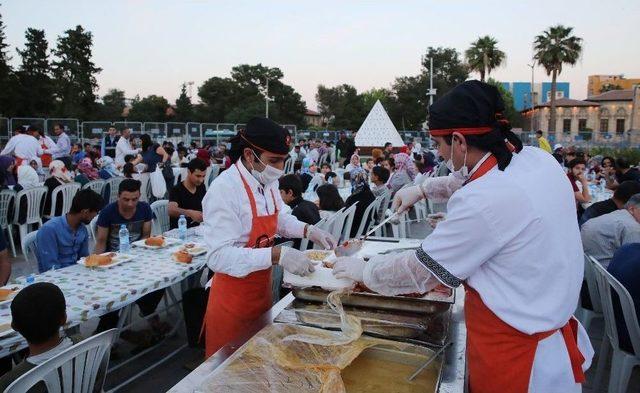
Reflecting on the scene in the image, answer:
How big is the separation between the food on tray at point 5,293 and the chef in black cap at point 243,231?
5.08ft

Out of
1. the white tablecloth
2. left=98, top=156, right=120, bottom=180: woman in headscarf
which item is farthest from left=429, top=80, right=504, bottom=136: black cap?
left=98, top=156, right=120, bottom=180: woman in headscarf

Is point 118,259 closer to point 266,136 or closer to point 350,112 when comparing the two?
point 266,136

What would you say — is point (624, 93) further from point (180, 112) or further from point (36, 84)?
point (36, 84)

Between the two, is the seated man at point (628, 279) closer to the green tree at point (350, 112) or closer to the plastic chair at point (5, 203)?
the plastic chair at point (5, 203)

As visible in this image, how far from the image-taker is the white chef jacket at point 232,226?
2106 mm

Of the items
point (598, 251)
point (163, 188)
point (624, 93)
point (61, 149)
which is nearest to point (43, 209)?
point (163, 188)

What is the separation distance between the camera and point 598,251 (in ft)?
13.7

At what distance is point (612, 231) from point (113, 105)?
62.2 metres

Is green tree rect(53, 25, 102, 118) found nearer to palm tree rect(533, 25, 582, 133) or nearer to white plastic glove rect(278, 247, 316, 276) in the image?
palm tree rect(533, 25, 582, 133)

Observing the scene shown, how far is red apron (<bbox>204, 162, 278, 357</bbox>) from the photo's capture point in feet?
7.59

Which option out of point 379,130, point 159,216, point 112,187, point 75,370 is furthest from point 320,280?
point 379,130

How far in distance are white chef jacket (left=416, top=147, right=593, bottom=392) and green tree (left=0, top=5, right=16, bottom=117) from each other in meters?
41.6

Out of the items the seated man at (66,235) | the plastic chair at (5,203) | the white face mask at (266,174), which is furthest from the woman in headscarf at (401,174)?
the white face mask at (266,174)

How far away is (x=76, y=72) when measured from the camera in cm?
4525
